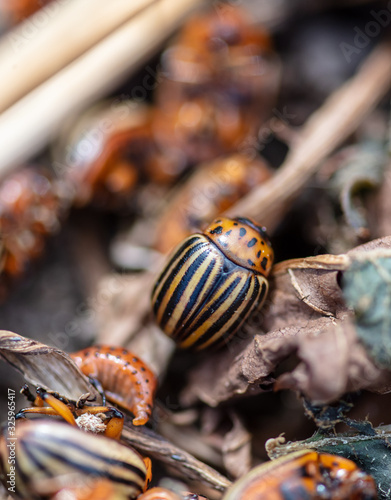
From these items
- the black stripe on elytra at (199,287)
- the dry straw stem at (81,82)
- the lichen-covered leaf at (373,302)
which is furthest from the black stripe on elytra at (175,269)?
the dry straw stem at (81,82)

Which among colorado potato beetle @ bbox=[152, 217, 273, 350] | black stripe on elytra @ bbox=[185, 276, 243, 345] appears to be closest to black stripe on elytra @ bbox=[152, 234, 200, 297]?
colorado potato beetle @ bbox=[152, 217, 273, 350]

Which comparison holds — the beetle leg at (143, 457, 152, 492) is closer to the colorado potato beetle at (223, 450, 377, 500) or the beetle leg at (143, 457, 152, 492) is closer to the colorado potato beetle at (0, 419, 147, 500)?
the colorado potato beetle at (0, 419, 147, 500)

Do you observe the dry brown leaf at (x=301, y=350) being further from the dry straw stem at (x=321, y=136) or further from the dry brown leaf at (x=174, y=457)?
the dry straw stem at (x=321, y=136)

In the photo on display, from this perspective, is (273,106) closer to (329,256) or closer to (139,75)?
(139,75)

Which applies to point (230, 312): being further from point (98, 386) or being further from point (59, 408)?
point (59, 408)

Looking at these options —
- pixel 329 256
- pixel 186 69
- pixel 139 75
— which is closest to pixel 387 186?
pixel 329 256

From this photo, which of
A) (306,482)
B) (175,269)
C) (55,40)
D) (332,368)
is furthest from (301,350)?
(55,40)
